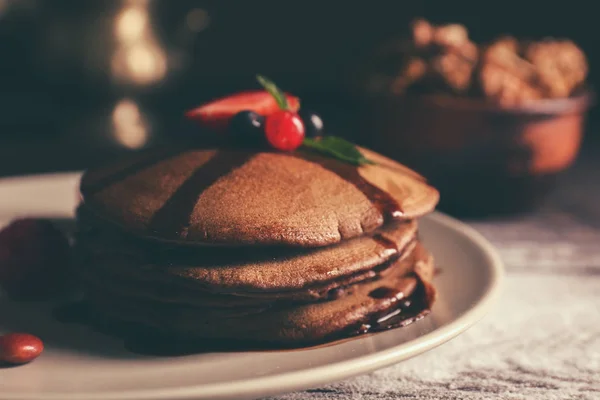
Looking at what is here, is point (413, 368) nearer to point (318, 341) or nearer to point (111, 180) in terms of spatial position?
point (318, 341)

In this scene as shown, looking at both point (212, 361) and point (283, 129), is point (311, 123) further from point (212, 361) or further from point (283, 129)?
point (212, 361)

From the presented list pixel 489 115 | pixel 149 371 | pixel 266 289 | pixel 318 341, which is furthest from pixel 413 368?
pixel 489 115

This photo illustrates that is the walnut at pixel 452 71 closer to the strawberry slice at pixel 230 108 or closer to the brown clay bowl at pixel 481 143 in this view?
the brown clay bowl at pixel 481 143

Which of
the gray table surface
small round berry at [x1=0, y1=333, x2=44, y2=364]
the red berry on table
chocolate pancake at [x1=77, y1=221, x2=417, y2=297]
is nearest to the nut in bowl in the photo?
the gray table surface

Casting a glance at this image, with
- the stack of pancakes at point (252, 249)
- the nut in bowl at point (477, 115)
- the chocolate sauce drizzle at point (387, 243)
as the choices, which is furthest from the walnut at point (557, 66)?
the chocolate sauce drizzle at point (387, 243)

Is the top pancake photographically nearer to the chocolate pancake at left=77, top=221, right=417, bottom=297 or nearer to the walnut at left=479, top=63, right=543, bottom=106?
the chocolate pancake at left=77, top=221, right=417, bottom=297

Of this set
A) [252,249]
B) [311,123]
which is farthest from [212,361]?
[311,123]
